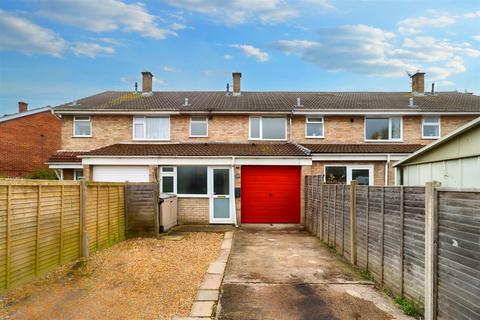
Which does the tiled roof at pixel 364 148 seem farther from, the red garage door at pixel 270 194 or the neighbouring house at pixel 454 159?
the neighbouring house at pixel 454 159

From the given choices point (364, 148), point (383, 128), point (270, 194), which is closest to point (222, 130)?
point (270, 194)

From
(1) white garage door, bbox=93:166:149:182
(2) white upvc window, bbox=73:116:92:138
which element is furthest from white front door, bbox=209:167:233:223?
(2) white upvc window, bbox=73:116:92:138

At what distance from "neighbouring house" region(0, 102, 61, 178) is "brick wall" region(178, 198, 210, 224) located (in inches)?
647

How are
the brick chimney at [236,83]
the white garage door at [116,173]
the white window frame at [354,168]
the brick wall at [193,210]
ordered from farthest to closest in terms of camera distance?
the brick chimney at [236,83] → the white window frame at [354,168] → the white garage door at [116,173] → the brick wall at [193,210]

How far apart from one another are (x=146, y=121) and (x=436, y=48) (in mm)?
17296

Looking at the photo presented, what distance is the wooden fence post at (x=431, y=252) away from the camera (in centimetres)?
421

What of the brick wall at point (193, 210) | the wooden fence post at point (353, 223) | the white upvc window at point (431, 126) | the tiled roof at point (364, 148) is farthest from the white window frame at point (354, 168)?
the wooden fence post at point (353, 223)

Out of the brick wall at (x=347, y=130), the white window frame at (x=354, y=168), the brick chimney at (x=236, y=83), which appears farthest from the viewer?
the brick chimney at (x=236, y=83)

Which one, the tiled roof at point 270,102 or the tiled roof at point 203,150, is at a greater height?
the tiled roof at point 270,102

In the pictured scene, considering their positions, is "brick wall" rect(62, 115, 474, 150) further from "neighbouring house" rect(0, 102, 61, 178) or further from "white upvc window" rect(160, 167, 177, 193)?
"neighbouring house" rect(0, 102, 61, 178)

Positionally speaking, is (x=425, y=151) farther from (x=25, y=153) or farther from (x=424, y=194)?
(x=25, y=153)

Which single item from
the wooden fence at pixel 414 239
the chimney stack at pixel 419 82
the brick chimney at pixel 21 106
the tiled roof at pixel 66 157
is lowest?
the wooden fence at pixel 414 239

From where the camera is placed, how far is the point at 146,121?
17062 millimetres

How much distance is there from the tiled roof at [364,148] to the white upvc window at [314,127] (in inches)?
29.9
